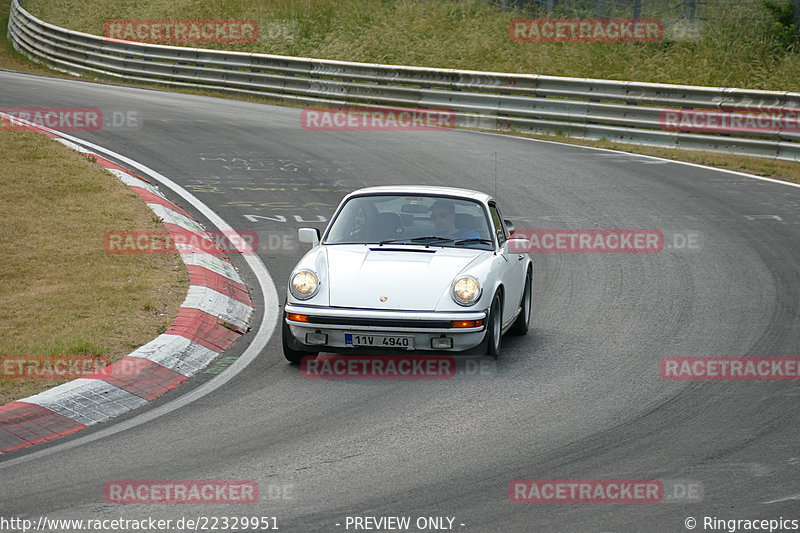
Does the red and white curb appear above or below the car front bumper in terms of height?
below

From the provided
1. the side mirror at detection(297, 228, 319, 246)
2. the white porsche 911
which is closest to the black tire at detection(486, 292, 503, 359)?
the white porsche 911

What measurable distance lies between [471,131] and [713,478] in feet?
53.2

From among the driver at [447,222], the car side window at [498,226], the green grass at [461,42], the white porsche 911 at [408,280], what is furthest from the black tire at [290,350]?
the green grass at [461,42]

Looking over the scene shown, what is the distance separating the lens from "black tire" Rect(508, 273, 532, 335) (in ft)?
30.9

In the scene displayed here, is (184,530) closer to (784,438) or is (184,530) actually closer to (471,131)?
(784,438)

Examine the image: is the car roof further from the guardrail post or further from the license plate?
the guardrail post

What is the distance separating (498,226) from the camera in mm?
9758

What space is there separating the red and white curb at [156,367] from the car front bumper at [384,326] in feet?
3.21

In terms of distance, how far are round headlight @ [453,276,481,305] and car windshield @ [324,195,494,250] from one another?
2.87 feet

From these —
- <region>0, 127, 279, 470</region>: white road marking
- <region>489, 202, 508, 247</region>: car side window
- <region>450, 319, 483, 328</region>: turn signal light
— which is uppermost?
<region>489, 202, 508, 247</region>: car side window

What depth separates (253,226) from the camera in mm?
13594

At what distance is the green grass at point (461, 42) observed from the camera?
24.2 metres

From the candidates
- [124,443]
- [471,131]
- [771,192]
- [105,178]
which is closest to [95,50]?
[471,131]

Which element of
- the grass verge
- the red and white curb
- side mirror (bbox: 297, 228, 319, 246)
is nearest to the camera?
the red and white curb
